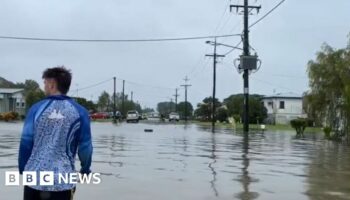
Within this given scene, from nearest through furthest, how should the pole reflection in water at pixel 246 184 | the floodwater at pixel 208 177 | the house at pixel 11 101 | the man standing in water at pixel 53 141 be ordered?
the man standing in water at pixel 53 141
the pole reflection in water at pixel 246 184
the floodwater at pixel 208 177
the house at pixel 11 101

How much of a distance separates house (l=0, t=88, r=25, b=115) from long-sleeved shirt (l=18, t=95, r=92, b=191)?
338 feet

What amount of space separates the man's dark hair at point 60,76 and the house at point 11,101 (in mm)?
102885

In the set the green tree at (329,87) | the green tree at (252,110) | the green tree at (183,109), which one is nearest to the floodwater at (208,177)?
the green tree at (329,87)

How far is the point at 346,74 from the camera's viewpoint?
118ft

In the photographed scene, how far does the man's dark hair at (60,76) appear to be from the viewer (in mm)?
5062

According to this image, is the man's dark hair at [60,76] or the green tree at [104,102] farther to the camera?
the green tree at [104,102]

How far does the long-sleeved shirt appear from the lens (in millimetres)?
4855

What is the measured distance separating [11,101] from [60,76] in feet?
348

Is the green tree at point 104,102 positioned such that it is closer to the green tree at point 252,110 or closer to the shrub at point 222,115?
the shrub at point 222,115

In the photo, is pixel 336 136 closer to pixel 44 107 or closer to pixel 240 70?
pixel 240 70

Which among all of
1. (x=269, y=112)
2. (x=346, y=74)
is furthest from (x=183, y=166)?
(x=269, y=112)

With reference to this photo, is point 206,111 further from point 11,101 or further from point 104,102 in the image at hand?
point 104,102

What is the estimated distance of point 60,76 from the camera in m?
5.07

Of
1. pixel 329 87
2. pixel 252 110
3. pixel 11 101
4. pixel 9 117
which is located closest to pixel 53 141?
pixel 329 87
